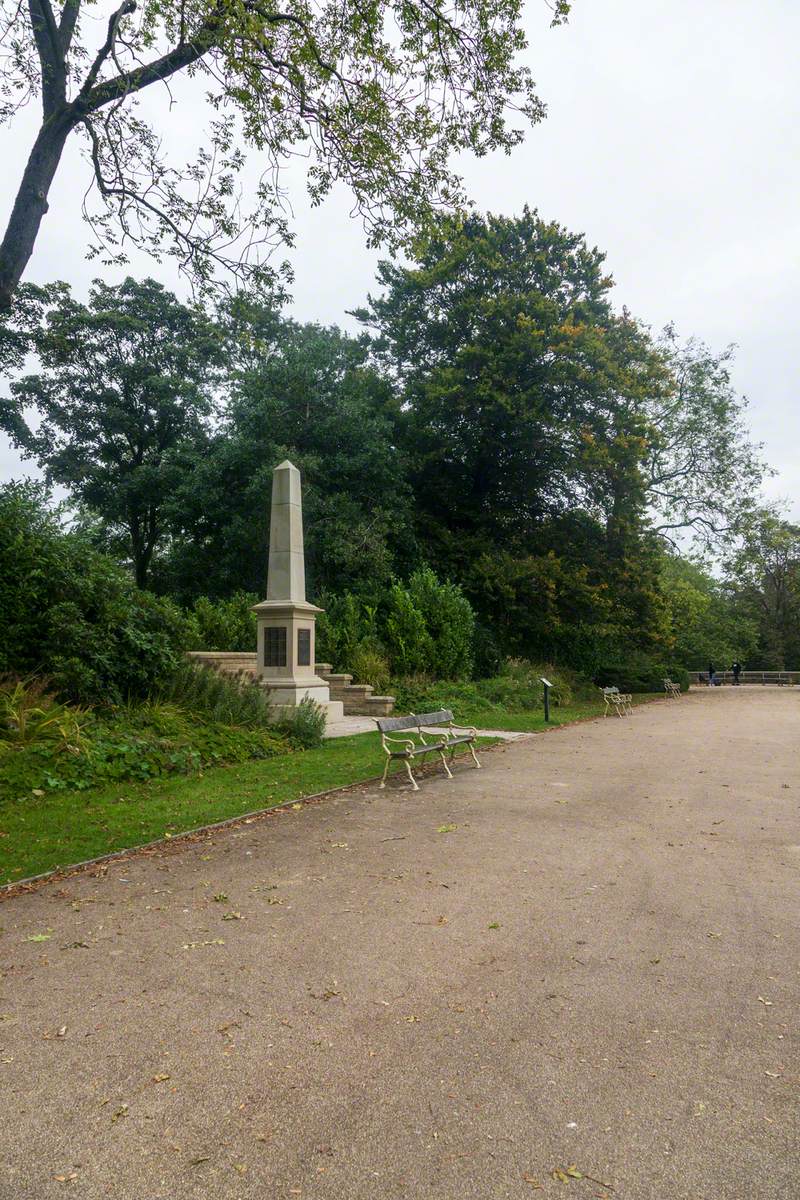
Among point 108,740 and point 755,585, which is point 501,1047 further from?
point 755,585

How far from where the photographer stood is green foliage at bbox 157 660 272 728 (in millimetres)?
11547

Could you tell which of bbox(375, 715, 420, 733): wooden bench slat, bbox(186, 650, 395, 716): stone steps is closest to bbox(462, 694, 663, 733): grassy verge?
bbox(186, 650, 395, 716): stone steps

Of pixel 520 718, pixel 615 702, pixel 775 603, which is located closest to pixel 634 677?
pixel 615 702

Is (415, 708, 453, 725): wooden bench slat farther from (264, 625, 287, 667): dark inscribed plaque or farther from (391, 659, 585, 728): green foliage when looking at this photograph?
(391, 659, 585, 728): green foliage

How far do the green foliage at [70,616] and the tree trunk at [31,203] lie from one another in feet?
10.6

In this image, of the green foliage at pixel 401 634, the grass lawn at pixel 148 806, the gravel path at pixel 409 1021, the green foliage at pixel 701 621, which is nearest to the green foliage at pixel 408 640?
the green foliage at pixel 401 634

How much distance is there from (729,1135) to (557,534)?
84.0 feet

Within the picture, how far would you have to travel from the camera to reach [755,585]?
2359 inches

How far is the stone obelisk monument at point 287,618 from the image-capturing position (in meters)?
14.2

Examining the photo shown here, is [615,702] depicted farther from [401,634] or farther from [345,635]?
[345,635]

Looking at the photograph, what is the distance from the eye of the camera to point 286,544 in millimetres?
14883

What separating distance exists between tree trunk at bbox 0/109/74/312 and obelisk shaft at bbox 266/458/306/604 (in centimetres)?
651

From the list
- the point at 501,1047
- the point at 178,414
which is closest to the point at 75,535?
the point at 501,1047

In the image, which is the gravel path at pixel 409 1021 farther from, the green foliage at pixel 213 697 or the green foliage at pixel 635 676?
the green foliage at pixel 635 676
